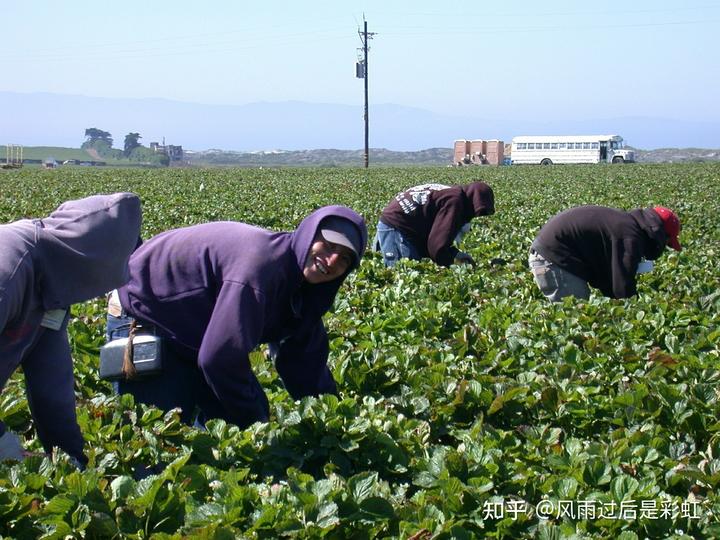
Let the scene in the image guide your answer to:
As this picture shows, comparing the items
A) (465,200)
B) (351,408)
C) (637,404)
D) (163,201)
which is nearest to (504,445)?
(351,408)

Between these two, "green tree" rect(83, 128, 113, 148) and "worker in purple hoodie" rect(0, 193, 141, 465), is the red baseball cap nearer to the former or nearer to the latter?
"worker in purple hoodie" rect(0, 193, 141, 465)

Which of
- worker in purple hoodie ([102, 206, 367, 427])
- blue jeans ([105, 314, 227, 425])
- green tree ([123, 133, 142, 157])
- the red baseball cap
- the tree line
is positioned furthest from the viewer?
green tree ([123, 133, 142, 157])

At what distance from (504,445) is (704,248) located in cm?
861

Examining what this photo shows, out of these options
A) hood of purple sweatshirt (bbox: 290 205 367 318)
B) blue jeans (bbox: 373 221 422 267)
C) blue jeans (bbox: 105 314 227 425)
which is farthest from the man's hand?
hood of purple sweatshirt (bbox: 290 205 367 318)

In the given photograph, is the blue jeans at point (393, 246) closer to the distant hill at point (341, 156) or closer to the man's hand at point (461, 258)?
the man's hand at point (461, 258)

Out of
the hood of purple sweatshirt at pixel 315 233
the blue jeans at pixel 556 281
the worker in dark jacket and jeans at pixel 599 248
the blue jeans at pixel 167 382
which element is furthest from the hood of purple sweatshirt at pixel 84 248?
the blue jeans at pixel 556 281

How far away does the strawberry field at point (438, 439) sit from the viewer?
A: 96.5 inches

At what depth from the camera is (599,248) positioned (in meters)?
7.03

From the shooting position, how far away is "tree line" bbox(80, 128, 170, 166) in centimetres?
9562

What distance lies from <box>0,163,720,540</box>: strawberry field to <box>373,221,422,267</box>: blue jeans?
161 cm

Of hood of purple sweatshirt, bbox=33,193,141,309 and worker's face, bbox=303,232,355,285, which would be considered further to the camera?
worker's face, bbox=303,232,355,285

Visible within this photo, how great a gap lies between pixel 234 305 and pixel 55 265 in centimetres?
71

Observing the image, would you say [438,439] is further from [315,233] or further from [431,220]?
[431,220]

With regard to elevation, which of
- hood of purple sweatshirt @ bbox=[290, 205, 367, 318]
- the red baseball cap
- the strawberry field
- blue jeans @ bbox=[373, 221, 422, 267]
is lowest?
the strawberry field
